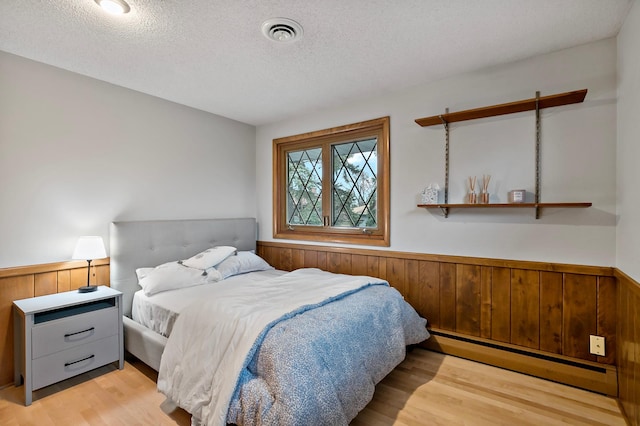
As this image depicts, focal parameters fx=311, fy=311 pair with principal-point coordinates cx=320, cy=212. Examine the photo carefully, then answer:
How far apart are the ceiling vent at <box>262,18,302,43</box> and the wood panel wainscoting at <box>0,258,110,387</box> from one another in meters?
2.39

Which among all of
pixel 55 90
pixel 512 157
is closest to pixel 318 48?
pixel 512 157

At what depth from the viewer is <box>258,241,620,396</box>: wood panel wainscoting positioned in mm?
2133

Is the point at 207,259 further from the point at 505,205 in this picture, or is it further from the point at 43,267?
the point at 505,205

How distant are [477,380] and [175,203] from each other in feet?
10.5

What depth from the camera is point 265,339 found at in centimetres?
166

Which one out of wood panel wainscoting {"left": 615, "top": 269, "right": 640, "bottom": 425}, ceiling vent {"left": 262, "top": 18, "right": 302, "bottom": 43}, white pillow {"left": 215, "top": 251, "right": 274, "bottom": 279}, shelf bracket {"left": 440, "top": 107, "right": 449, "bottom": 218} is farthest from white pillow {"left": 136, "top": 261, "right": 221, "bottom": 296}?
wood panel wainscoting {"left": 615, "top": 269, "right": 640, "bottom": 425}

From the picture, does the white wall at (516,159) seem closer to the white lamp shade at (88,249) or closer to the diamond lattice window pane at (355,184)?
the diamond lattice window pane at (355,184)

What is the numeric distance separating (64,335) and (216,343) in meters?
1.24

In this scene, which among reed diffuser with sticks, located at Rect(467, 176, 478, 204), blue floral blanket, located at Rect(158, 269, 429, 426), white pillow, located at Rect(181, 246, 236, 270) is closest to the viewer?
blue floral blanket, located at Rect(158, 269, 429, 426)

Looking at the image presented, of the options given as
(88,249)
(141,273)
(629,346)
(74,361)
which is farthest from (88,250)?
(629,346)

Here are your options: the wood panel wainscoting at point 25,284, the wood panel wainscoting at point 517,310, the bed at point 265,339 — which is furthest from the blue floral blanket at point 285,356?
the wood panel wainscoting at point 25,284

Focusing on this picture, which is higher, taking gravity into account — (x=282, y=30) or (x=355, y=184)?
(x=282, y=30)

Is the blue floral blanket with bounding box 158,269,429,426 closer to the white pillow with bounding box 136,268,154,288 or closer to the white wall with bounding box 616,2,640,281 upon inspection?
the white pillow with bounding box 136,268,154,288

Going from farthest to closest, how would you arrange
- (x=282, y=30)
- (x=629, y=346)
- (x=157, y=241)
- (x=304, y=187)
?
1. (x=304, y=187)
2. (x=157, y=241)
3. (x=282, y=30)
4. (x=629, y=346)
